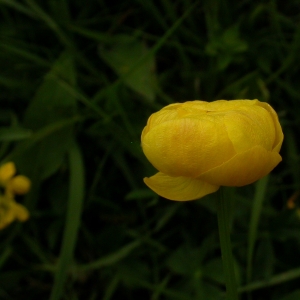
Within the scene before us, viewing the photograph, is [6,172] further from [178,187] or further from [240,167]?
[240,167]

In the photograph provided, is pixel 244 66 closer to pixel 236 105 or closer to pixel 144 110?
pixel 144 110

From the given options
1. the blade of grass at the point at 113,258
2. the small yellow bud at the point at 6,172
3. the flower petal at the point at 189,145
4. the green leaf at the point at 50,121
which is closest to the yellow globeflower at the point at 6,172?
Result: the small yellow bud at the point at 6,172

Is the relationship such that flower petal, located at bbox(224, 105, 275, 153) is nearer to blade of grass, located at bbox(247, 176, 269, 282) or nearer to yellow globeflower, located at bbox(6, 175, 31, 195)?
blade of grass, located at bbox(247, 176, 269, 282)

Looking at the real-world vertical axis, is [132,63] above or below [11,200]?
above

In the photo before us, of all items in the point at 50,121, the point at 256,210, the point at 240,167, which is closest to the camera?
the point at 240,167

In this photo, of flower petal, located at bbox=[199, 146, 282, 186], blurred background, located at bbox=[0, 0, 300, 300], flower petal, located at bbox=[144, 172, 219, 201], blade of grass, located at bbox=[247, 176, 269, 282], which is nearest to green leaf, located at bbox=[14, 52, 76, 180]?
blurred background, located at bbox=[0, 0, 300, 300]

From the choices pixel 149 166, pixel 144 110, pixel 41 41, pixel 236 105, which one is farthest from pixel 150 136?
pixel 41 41

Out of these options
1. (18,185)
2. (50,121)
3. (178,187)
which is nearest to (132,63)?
(50,121)
